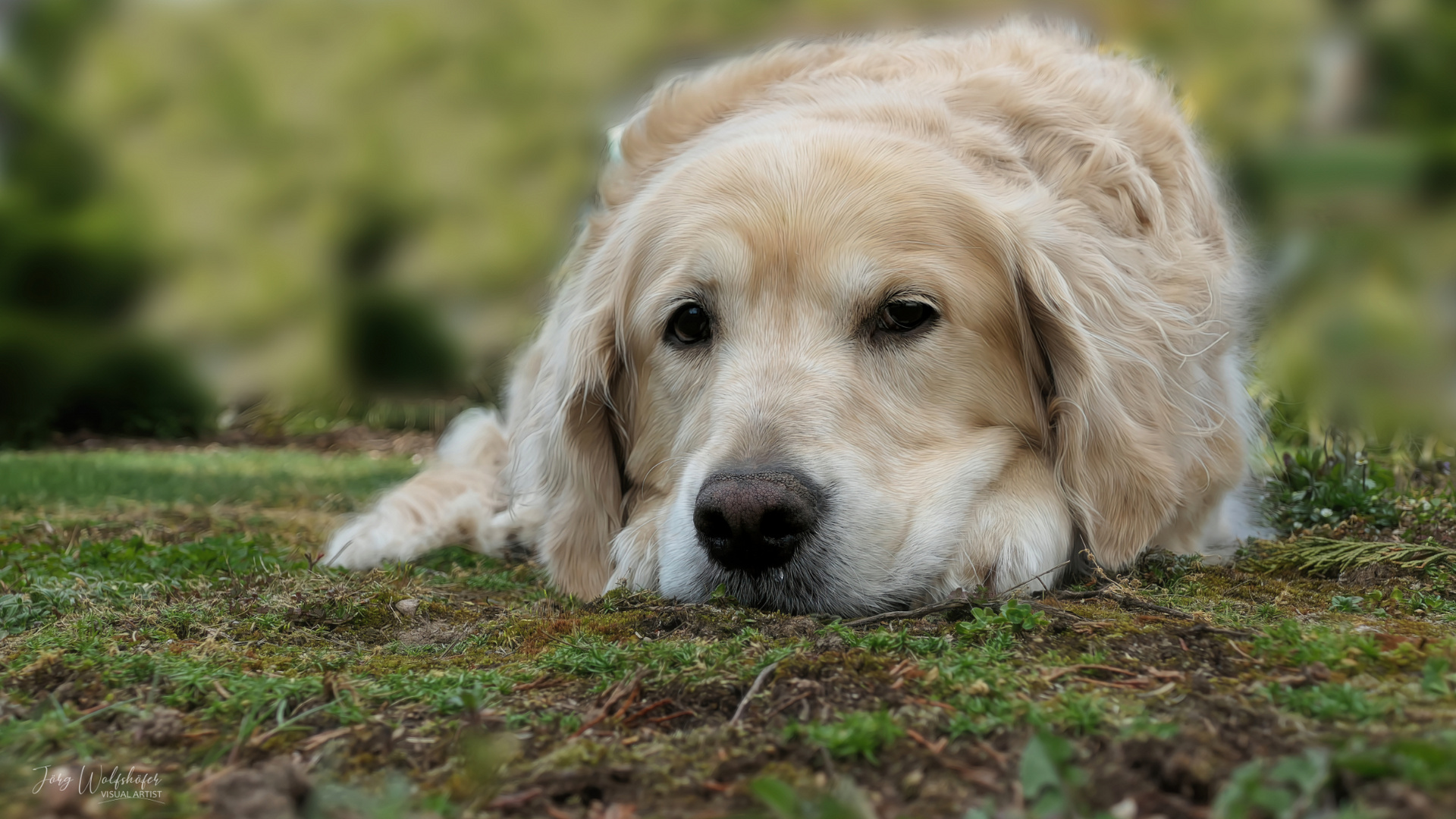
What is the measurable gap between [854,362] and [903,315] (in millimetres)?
202

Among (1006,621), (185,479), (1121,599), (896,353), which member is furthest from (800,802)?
(185,479)

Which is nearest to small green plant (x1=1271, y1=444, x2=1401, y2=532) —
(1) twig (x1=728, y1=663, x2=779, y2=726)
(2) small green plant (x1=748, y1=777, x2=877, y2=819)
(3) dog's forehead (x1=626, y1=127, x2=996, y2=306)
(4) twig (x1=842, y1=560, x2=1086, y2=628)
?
(3) dog's forehead (x1=626, y1=127, x2=996, y2=306)

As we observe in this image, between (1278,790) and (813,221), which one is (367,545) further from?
(1278,790)

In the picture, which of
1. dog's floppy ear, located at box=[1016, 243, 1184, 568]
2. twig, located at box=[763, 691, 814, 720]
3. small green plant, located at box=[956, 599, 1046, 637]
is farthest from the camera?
dog's floppy ear, located at box=[1016, 243, 1184, 568]

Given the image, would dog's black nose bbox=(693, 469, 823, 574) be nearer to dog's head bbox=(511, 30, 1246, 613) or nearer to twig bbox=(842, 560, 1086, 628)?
dog's head bbox=(511, 30, 1246, 613)

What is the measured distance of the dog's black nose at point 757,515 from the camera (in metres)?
2.68

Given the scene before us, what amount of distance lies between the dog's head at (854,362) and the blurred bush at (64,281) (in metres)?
7.92

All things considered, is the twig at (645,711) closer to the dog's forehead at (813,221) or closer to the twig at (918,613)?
the twig at (918,613)

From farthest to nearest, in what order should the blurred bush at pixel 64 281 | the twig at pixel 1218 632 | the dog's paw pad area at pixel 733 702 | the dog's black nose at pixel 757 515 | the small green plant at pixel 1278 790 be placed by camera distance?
the blurred bush at pixel 64 281 → the dog's black nose at pixel 757 515 → the twig at pixel 1218 632 → the dog's paw pad area at pixel 733 702 → the small green plant at pixel 1278 790

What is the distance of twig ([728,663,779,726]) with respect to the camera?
192 cm

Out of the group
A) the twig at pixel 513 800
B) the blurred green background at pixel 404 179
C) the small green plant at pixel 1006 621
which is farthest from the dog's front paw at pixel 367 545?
the blurred green background at pixel 404 179

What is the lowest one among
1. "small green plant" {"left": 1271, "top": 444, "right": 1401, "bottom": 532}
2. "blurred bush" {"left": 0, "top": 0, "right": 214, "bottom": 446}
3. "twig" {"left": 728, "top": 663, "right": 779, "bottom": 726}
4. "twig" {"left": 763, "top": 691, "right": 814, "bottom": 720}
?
"blurred bush" {"left": 0, "top": 0, "right": 214, "bottom": 446}

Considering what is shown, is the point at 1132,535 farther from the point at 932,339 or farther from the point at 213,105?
the point at 213,105

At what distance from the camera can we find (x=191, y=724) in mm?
1957
